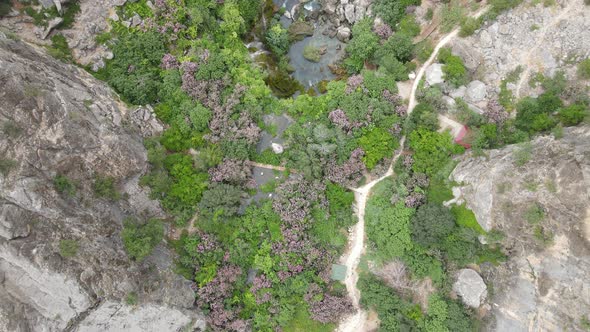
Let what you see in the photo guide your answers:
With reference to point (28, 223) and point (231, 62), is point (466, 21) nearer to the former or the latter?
point (231, 62)

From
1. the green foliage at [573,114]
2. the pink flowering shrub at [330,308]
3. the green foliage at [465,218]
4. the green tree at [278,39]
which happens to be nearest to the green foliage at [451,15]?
the green foliage at [573,114]

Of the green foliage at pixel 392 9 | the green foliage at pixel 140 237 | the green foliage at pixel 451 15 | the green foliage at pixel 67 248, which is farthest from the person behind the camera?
the green foliage at pixel 392 9

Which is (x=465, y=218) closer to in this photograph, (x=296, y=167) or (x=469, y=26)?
(x=296, y=167)

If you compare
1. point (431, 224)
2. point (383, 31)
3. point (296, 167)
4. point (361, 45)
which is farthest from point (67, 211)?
point (383, 31)

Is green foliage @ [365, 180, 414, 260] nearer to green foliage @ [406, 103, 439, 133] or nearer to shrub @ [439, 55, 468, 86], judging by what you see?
green foliage @ [406, 103, 439, 133]

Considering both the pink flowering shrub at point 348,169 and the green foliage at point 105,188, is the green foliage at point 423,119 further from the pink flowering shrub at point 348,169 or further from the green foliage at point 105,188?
the green foliage at point 105,188

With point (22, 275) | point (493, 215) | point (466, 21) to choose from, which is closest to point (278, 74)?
point (466, 21)
